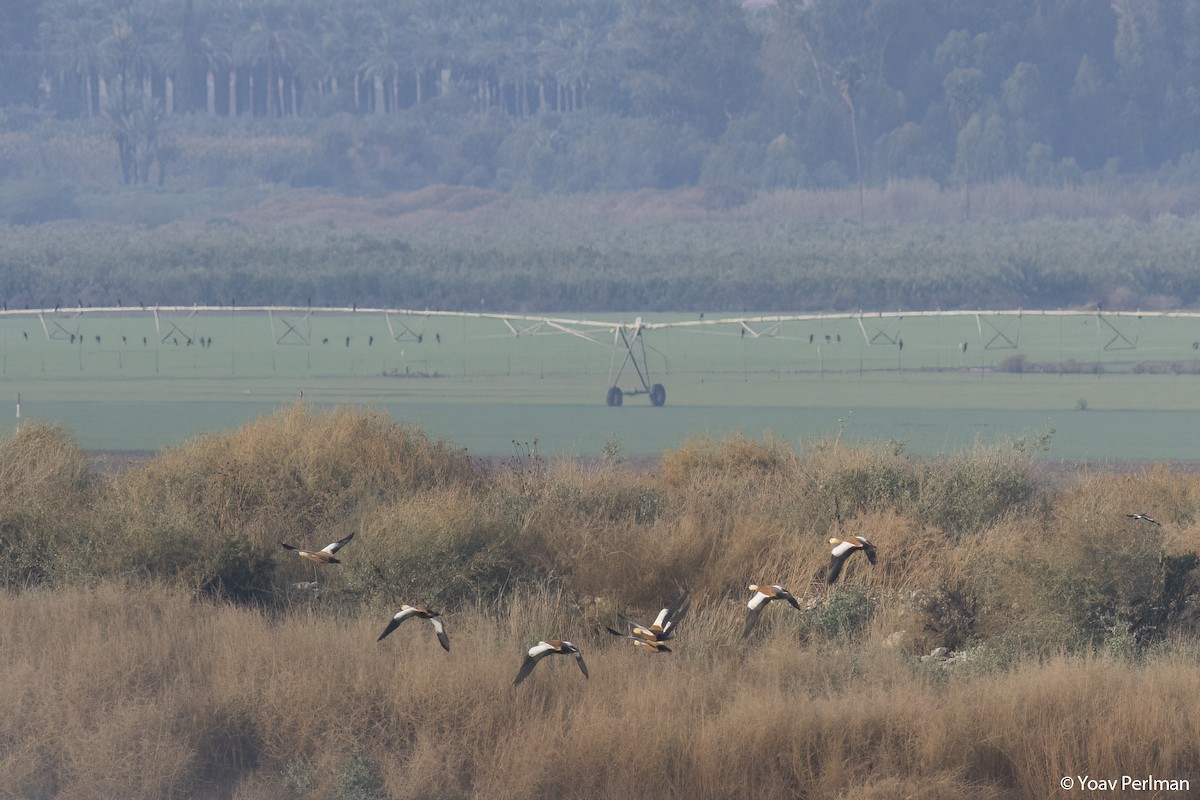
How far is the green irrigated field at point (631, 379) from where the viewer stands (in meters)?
36.2

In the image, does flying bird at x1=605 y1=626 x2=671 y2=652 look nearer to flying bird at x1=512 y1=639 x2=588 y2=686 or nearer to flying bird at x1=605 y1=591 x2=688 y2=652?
flying bird at x1=605 y1=591 x2=688 y2=652

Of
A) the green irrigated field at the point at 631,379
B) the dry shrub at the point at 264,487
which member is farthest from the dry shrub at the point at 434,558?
the green irrigated field at the point at 631,379

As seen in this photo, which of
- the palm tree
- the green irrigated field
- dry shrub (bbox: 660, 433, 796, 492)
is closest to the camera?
dry shrub (bbox: 660, 433, 796, 492)

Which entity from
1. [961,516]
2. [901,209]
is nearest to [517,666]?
[961,516]

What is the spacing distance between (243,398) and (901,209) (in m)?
96.3

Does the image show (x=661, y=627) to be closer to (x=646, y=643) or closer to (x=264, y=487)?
(x=646, y=643)

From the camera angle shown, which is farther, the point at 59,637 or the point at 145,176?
the point at 145,176

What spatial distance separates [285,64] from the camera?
561 feet

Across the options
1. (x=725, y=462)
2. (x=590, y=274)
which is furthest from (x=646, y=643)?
(x=590, y=274)

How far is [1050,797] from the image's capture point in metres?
11.8

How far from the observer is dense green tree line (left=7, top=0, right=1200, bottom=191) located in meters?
143

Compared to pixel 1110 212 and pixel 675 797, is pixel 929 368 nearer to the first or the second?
pixel 675 797

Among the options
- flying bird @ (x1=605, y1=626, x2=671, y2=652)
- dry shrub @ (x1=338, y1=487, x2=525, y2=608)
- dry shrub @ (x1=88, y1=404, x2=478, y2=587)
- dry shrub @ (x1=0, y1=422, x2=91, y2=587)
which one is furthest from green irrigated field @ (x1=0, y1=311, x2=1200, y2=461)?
flying bird @ (x1=605, y1=626, x2=671, y2=652)

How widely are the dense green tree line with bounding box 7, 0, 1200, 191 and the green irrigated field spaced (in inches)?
3068
